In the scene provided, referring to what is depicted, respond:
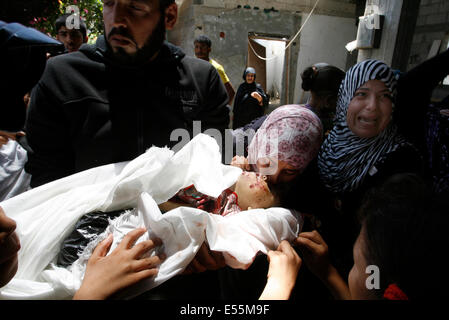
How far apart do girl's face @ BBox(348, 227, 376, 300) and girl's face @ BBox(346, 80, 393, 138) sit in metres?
0.50

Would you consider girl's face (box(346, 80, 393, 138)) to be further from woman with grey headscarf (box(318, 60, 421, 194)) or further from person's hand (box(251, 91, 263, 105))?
person's hand (box(251, 91, 263, 105))

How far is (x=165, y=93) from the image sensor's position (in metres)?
1.25

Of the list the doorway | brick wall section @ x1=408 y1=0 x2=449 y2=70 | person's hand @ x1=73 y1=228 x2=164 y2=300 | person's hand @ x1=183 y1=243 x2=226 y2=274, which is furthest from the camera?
the doorway

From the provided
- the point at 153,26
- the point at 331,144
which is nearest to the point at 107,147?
the point at 153,26

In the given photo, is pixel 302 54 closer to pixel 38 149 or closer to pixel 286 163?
pixel 286 163

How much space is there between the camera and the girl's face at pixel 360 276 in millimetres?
843

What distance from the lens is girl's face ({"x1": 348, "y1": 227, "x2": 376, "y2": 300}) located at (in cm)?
84

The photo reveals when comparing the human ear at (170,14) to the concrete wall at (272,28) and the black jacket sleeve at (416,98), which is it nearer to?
the black jacket sleeve at (416,98)

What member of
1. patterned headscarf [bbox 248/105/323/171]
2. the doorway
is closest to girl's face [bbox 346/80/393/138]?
patterned headscarf [bbox 248/105/323/171]

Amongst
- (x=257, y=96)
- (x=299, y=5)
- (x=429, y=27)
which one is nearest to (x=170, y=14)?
(x=257, y=96)

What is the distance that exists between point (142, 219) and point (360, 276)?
0.80 meters

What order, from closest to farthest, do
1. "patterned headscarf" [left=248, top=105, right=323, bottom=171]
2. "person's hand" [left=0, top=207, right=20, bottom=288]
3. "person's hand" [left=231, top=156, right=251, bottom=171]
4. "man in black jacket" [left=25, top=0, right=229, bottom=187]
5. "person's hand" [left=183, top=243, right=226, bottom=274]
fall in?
1. "person's hand" [left=0, top=207, right=20, bottom=288]
2. "person's hand" [left=183, top=243, right=226, bottom=274]
3. "man in black jacket" [left=25, top=0, right=229, bottom=187]
4. "patterned headscarf" [left=248, top=105, right=323, bottom=171]
5. "person's hand" [left=231, top=156, right=251, bottom=171]

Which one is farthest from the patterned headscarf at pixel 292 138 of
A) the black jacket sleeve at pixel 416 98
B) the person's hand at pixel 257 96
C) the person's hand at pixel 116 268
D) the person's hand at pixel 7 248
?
the person's hand at pixel 257 96

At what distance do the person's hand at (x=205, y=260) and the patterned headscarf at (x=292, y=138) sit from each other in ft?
1.71
